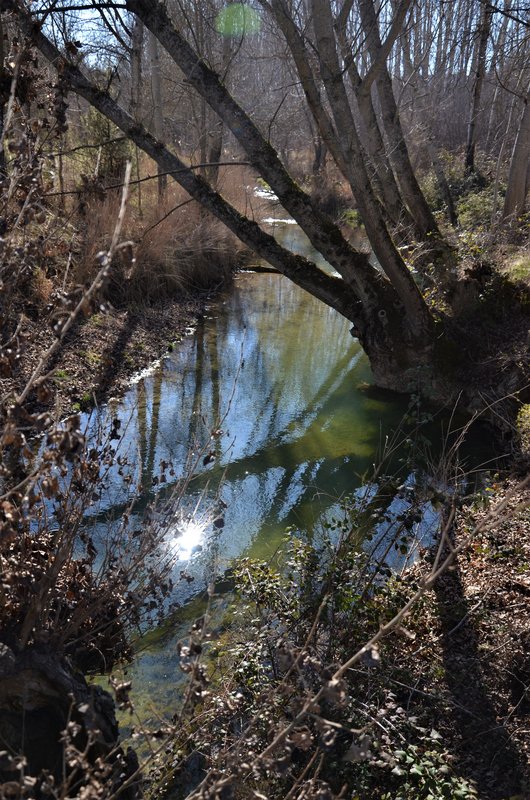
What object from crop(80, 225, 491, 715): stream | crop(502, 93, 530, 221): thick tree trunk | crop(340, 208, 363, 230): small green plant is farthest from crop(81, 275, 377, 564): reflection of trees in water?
crop(340, 208, 363, 230): small green plant

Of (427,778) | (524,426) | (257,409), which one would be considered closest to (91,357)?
(257,409)

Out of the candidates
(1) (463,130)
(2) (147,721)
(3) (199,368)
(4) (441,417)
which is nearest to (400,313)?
(4) (441,417)

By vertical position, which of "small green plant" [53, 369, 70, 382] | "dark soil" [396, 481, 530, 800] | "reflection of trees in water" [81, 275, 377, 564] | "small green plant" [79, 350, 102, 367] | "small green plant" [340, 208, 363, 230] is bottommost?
"dark soil" [396, 481, 530, 800]

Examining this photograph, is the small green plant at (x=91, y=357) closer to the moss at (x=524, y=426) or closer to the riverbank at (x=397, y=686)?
the riverbank at (x=397, y=686)

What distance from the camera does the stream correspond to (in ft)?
16.8

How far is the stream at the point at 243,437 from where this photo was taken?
5.11 m

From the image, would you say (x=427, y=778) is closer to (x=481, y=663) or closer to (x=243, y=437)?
(x=481, y=663)

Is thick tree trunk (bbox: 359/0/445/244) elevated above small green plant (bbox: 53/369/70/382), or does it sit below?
above

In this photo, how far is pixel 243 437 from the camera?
8031 millimetres

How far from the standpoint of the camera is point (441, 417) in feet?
28.0

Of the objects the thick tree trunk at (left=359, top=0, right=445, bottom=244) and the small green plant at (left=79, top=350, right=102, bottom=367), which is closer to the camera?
the small green plant at (left=79, top=350, right=102, bottom=367)

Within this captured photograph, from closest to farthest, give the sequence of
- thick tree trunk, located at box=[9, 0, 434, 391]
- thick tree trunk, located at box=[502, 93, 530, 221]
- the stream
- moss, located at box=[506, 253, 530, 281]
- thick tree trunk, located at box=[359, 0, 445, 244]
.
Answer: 1. the stream
2. thick tree trunk, located at box=[9, 0, 434, 391]
3. moss, located at box=[506, 253, 530, 281]
4. thick tree trunk, located at box=[359, 0, 445, 244]
5. thick tree trunk, located at box=[502, 93, 530, 221]

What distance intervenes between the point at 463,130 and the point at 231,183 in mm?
14975

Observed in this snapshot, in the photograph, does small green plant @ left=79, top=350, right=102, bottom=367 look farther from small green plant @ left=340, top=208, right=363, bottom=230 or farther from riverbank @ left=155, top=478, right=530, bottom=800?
small green plant @ left=340, top=208, right=363, bottom=230
